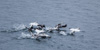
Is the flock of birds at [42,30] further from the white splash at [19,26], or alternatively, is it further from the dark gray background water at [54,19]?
the white splash at [19,26]

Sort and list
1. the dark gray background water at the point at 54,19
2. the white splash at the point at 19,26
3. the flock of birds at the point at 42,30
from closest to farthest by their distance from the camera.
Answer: the dark gray background water at the point at 54,19, the flock of birds at the point at 42,30, the white splash at the point at 19,26

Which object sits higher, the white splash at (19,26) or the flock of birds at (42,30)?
the white splash at (19,26)

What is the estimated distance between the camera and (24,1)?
398 ft

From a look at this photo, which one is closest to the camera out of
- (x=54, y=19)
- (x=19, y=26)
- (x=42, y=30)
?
(x=42, y=30)

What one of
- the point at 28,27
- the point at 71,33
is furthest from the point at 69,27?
the point at 28,27

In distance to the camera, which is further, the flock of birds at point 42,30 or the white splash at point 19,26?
the white splash at point 19,26

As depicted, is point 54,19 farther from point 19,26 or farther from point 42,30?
point 19,26

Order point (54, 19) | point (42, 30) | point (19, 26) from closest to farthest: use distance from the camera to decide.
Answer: point (42, 30), point (19, 26), point (54, 19)

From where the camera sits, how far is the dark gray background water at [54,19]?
85.4m

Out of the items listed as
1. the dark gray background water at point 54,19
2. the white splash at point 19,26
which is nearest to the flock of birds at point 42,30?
the dark gray background water at point 54,19

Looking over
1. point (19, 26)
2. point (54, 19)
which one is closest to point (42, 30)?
point (19, 26)

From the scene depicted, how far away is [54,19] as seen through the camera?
105 m

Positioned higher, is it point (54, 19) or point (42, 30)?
point (54, 19)

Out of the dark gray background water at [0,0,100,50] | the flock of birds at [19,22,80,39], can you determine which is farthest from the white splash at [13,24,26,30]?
the flock of birds at [19,22,80,39]
